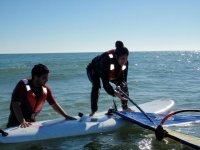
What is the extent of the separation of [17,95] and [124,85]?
232cm

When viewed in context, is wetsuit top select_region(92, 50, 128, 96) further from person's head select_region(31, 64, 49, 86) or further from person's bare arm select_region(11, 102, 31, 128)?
person's bare arm select_region(11, 102, 31, 128)

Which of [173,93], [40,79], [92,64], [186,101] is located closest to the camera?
[40,79]

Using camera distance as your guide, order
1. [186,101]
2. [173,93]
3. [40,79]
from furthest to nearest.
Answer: [173,93] → [186,101] → [40,79]

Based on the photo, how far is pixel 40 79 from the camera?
201 inches

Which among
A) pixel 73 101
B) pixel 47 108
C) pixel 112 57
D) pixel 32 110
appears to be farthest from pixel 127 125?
pixel 73 101

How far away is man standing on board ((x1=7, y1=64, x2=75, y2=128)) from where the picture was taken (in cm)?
507

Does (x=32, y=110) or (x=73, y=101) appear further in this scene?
(x=73, y=101)

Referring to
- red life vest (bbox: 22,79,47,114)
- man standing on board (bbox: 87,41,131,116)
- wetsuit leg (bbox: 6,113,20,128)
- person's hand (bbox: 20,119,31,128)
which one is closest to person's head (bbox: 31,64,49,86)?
red life vest (bbox: 22,79,47,114)

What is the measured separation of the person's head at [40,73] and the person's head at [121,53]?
142 cm

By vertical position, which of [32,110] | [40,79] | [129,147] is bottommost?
[129,147]

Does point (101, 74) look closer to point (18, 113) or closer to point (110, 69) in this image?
point (110, 69)

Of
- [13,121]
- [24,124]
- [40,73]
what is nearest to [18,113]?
[24,124]

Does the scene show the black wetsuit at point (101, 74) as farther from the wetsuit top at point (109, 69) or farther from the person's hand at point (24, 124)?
the person's hand at point (24, 124)

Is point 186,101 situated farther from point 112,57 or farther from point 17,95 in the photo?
point 17,95
